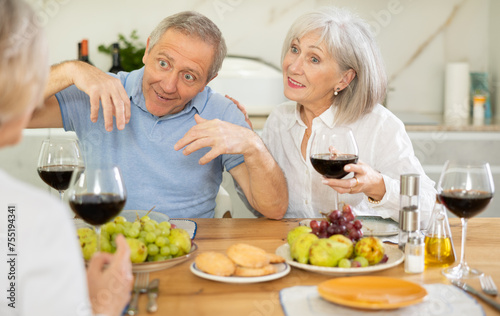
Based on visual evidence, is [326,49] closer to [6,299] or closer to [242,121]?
[242,121]

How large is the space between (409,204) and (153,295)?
1.86 feet

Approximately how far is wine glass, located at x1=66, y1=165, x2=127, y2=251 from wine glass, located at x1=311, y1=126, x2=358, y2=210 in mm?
497

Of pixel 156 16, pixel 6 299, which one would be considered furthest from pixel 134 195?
pixel 156 16

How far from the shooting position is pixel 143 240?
1.17m

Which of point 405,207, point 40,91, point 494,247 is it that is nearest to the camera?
point 40,91

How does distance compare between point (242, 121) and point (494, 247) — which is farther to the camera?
point (242, 121)

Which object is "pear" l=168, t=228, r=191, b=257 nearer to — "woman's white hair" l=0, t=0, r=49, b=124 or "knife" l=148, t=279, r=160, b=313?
"knife" l=148, t=279, r=160, b=313

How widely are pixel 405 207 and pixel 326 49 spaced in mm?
817

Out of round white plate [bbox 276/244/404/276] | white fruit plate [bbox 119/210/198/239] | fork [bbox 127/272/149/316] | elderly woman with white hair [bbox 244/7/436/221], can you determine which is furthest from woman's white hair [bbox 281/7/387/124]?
fork [bbox 127/272/149/316]

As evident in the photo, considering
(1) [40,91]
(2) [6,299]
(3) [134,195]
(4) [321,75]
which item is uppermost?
(4) [321,75]

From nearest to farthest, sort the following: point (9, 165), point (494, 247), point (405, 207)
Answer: point (405, 207) < point (494, 247) < point (9, 165)

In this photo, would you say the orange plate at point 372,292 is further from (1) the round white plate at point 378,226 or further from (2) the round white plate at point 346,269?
(1) the round white plate at point 378,226

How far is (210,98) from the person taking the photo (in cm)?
196

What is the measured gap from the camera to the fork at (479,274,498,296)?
3.44ft
